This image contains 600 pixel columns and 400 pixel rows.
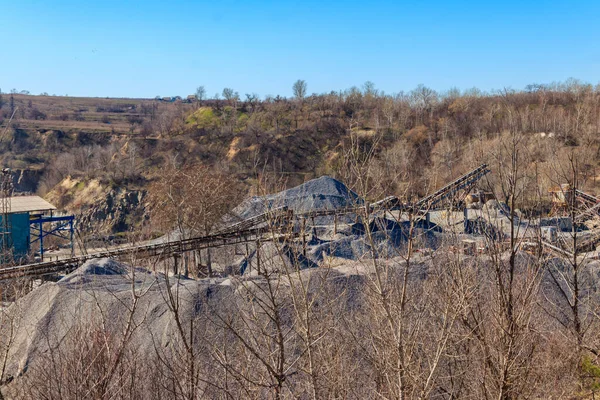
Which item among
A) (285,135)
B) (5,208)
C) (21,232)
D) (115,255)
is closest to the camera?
(5,208)

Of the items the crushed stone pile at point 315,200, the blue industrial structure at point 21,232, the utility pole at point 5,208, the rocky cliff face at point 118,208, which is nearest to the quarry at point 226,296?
the utility pole at point 5,208

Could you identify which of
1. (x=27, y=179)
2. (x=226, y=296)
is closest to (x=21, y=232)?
(x=226, y=296)

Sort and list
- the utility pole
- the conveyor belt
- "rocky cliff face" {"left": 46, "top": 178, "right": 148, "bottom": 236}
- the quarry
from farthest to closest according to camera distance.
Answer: "rocky cliff face" {"left": 46, "top": 178, "right": 148, "bottom": 236}, the conveyor belt, the utility pole, the quarry

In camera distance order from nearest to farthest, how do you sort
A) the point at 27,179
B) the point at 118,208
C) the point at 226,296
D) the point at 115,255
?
the point at 226,296, the point at 115,255, the point at 118,208, the point at 27,179

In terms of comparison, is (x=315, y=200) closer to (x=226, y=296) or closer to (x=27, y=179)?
(x=226, y=296)

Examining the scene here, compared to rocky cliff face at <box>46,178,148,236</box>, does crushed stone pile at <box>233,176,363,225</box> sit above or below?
above

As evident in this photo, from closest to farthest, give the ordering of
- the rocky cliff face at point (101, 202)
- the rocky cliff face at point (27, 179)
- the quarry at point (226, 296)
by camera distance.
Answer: the quarry at point (226, 296) < the rocky cliff face at point (101, 202) < the rocky cliff face at point (27, 179)

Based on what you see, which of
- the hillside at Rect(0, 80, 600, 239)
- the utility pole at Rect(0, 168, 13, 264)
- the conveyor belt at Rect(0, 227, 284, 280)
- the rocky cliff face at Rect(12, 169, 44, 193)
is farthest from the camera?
the rocky cliff face at Rect(12, 169, 44, 193)

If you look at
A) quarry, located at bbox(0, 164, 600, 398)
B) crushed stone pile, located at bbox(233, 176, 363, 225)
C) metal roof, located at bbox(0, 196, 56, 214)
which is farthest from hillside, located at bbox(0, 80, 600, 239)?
quarry, located at bbox(0, 164, 600, 398)

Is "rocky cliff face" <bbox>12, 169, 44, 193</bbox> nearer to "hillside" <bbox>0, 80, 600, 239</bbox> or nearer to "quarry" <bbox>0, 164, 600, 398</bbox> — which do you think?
"hillside" <bbox>0, 80, 600, 239</bbox>

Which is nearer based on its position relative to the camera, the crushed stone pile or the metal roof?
the crushed stone pile

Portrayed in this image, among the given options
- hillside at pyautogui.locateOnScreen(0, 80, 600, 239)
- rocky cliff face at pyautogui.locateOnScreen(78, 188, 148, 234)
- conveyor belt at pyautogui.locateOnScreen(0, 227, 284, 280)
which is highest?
hillside at pyautogui.locateOnScreen(0, 80, 600, 239)

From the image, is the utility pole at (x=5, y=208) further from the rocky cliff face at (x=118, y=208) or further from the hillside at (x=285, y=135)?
the hillside at (x=285, y=135)

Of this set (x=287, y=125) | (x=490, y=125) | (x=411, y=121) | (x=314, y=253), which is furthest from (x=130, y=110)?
(x=314, y=253)
